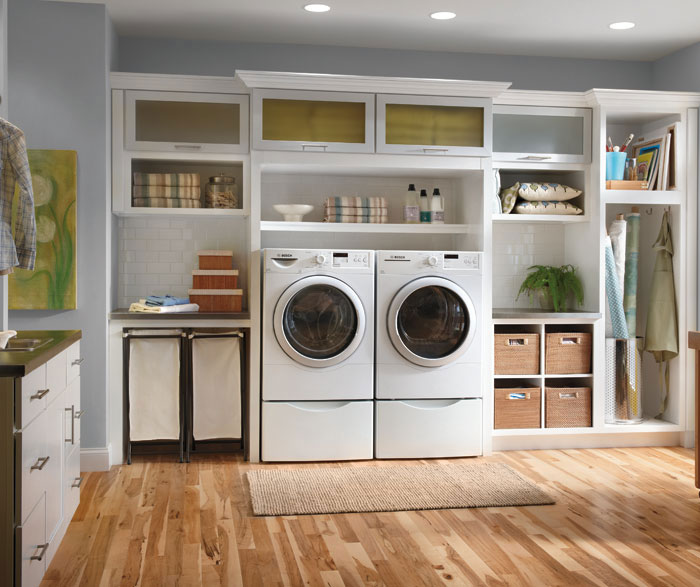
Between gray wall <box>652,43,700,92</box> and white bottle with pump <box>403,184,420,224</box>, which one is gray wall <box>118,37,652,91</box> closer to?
gray wall <box>652,43,700,92</box>

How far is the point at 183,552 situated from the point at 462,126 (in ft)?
9.33

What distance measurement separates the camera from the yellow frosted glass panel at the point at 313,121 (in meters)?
4.34

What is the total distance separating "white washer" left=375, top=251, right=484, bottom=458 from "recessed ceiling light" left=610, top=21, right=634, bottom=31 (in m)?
1.56

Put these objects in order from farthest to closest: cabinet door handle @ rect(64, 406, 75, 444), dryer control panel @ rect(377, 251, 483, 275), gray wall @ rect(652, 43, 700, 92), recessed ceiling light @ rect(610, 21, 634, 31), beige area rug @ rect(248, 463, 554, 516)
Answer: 1. gray wall @ rect(652, 43, 700, 92)
2. recessed ceiling light @ rect(610, 21, 634, 31)
3. dryer control panel @ rect(377, 251, 483, 275)
4. beige area rug @ rect(248, 463, 554, 516)
5. cabinet door handle @ rect(64, 406, 75, 444)

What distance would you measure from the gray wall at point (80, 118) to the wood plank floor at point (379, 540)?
745mm

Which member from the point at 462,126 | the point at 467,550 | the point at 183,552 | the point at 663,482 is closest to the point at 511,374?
the point at 663,482

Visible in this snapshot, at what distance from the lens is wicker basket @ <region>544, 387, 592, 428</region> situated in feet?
15.2

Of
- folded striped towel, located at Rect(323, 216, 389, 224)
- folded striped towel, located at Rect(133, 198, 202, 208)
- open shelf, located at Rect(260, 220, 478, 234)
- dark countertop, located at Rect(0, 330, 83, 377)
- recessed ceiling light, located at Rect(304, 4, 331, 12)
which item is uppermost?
recessed ceiling light, located at Rect(304, 4, 331, 12)

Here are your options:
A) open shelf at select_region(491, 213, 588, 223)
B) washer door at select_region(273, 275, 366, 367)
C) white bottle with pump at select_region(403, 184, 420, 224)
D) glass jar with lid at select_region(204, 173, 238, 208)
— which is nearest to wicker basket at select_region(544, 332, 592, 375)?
open shelf at select_region(491, 213, 588, 223)

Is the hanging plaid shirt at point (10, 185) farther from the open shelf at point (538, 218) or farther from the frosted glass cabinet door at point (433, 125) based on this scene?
the open shelf at point (538, 218)

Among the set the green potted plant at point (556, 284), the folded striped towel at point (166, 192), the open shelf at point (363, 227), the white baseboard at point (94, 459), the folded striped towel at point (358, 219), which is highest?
the folded striped towel at point (166, 192)

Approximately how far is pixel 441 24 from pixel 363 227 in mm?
1258

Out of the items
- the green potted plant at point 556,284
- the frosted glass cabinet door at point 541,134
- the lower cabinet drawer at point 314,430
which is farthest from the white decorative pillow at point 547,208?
the lower cabinet drawer at point 314,430

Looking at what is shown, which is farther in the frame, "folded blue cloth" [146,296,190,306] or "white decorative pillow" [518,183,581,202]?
"white decorative pillow" [518,183,581,202]
